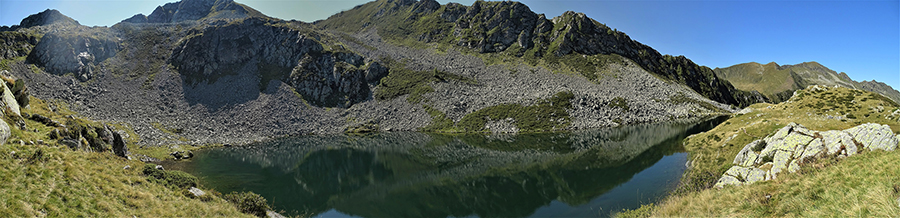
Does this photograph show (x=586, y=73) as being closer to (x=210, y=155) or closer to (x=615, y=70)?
(x=615, y=70)

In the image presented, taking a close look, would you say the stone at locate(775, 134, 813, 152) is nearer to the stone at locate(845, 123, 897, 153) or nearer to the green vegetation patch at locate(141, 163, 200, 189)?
the stone at locate(845, 123, 897, 153)

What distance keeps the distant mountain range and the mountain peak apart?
0.95 m

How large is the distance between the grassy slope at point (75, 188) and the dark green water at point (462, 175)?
58.0 ft

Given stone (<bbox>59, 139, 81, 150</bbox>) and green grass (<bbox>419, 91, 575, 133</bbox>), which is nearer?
stone (<bbox>59, 139, 81, 150</bbox>)

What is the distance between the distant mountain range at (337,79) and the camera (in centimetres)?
10456

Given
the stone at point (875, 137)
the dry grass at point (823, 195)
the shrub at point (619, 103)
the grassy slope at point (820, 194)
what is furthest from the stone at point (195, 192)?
the shrub at point (619, 103)

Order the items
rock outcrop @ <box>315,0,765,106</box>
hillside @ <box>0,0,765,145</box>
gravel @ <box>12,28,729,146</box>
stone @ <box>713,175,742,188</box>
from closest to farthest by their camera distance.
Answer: stone @ <box>713,175,742,188</box> → gravel @ <box>12,28,729,146</box> → hillside @ <box>0,0,765,145</box> → rock outcrop @ <box>315,0,765,106</box>

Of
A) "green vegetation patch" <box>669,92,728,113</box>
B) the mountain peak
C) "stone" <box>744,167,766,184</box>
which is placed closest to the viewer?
"stone" <box>744,167,766,184</box>

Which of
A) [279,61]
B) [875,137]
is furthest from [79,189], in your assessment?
[279,61]

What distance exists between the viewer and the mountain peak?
490 ft

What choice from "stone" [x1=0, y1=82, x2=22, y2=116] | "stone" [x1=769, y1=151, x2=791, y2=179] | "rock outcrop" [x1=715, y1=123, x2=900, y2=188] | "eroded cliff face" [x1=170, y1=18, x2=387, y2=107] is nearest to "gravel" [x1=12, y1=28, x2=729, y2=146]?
"eroded cliff face" [x1=170, y1=18, x2=387, y2=107]

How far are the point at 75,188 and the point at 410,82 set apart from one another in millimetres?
132345

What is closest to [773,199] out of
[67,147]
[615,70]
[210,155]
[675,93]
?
[67,147]

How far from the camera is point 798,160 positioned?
1848 cm
